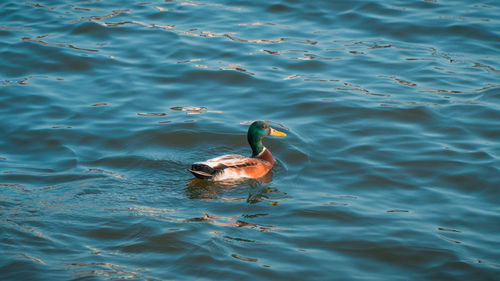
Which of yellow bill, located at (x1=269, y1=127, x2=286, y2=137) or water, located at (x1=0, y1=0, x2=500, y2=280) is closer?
water, located at (x1=0, y1=0, x2=500, y2=280)

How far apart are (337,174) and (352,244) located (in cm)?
199

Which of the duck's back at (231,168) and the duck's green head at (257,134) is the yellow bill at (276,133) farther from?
the duck's back at (231,168)

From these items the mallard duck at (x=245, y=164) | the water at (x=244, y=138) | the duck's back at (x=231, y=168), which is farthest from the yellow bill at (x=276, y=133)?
the duck's back at (x=231, y=168)

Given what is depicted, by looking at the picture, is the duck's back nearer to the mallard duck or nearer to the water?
the mallard duck

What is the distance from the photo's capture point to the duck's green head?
31.4ft

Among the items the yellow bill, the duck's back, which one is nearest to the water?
the duck's back

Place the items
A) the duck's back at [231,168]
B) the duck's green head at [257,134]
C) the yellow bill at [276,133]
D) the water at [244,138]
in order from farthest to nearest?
the yellow bill at [276,133], the duck's green head at [257,134], the duck's back at [231,168], the water at [244,138]

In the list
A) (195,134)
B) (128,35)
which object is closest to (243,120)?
(195,134)

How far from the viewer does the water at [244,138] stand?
6918 mm

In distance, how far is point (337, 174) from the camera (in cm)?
905

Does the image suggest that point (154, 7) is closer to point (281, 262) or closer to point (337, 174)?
point (337, 174)

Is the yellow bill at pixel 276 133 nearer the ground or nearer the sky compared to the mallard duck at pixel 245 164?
nearer the sky

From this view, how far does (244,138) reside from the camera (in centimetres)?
1044

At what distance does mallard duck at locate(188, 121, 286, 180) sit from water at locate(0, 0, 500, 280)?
7.6 inches
